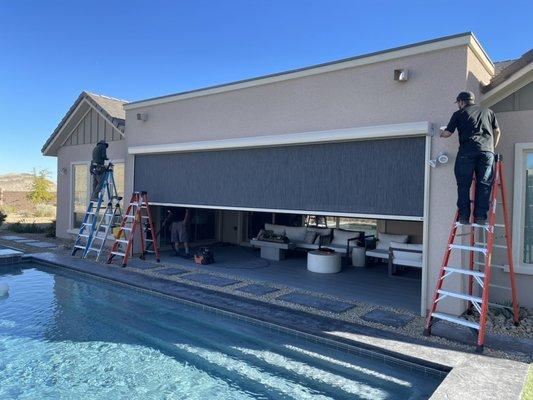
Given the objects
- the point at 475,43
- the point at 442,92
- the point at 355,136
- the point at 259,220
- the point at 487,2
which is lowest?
the point at 259,220

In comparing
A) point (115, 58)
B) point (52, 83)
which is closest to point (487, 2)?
point (115, 58)

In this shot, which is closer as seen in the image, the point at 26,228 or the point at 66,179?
the point at 66,179

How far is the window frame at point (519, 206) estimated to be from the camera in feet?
21.9

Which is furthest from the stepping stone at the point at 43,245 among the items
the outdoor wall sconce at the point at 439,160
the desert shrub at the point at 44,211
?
the desert shrub at the point at 44,211

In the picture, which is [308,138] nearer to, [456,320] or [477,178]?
[477,178]

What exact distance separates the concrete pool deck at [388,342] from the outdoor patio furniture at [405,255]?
3.52m

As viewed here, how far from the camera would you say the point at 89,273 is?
965cm

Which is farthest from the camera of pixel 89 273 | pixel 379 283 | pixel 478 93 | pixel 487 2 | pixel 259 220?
pixel 259 220

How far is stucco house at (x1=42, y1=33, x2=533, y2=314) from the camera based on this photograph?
6.46m

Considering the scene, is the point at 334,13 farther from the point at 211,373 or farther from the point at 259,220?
the point at 211,373

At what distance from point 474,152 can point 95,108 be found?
1169 centimetres

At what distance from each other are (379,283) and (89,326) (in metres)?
6.11

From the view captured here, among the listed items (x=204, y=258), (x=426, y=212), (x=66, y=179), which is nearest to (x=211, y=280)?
(x=204, y=258)

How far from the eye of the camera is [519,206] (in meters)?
6.74
